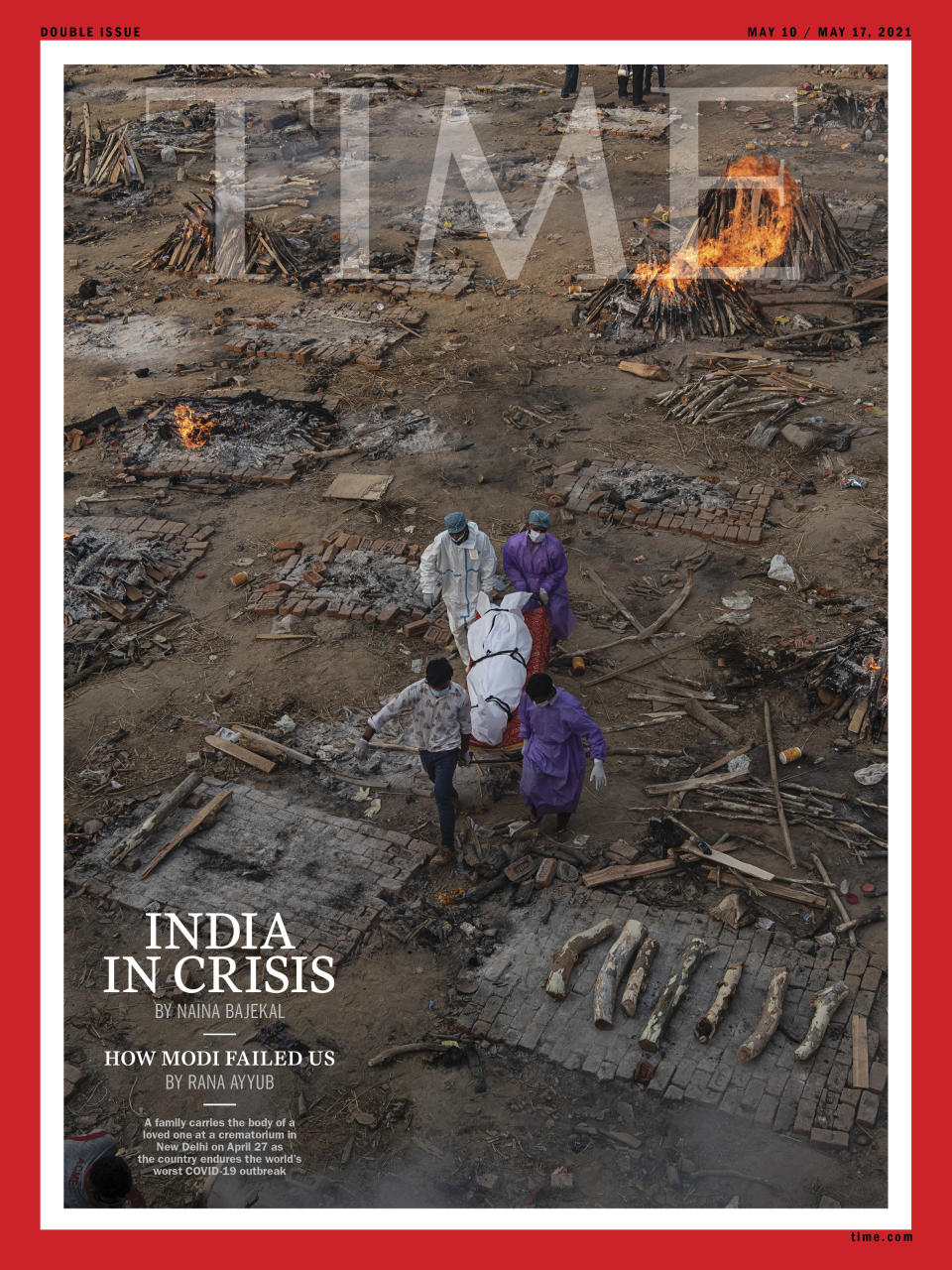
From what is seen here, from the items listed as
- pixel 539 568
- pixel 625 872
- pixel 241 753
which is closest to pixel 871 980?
pixel 625 872

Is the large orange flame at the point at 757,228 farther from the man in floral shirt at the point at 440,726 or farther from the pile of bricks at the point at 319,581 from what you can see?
the man in floral shirt at the point at 440,726

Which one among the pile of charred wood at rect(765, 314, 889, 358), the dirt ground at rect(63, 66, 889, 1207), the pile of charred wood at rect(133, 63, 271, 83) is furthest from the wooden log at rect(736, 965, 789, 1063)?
the pile of charred wood at rect(133, 63, 271, 83)

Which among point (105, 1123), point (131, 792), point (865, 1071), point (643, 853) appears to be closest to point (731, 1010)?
point (865, 1071)

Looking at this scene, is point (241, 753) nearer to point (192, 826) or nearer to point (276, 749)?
point (276, 749)

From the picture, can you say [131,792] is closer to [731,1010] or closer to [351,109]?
[731,1010]

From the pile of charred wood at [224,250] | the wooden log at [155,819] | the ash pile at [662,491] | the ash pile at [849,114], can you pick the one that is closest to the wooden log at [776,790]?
the ash pile at [662,491]

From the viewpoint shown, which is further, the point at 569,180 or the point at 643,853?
the point at 569,180

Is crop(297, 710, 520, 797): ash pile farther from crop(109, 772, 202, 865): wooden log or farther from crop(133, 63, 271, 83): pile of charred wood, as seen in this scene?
crop(133, 63, 271, 83): pile of charred wood
